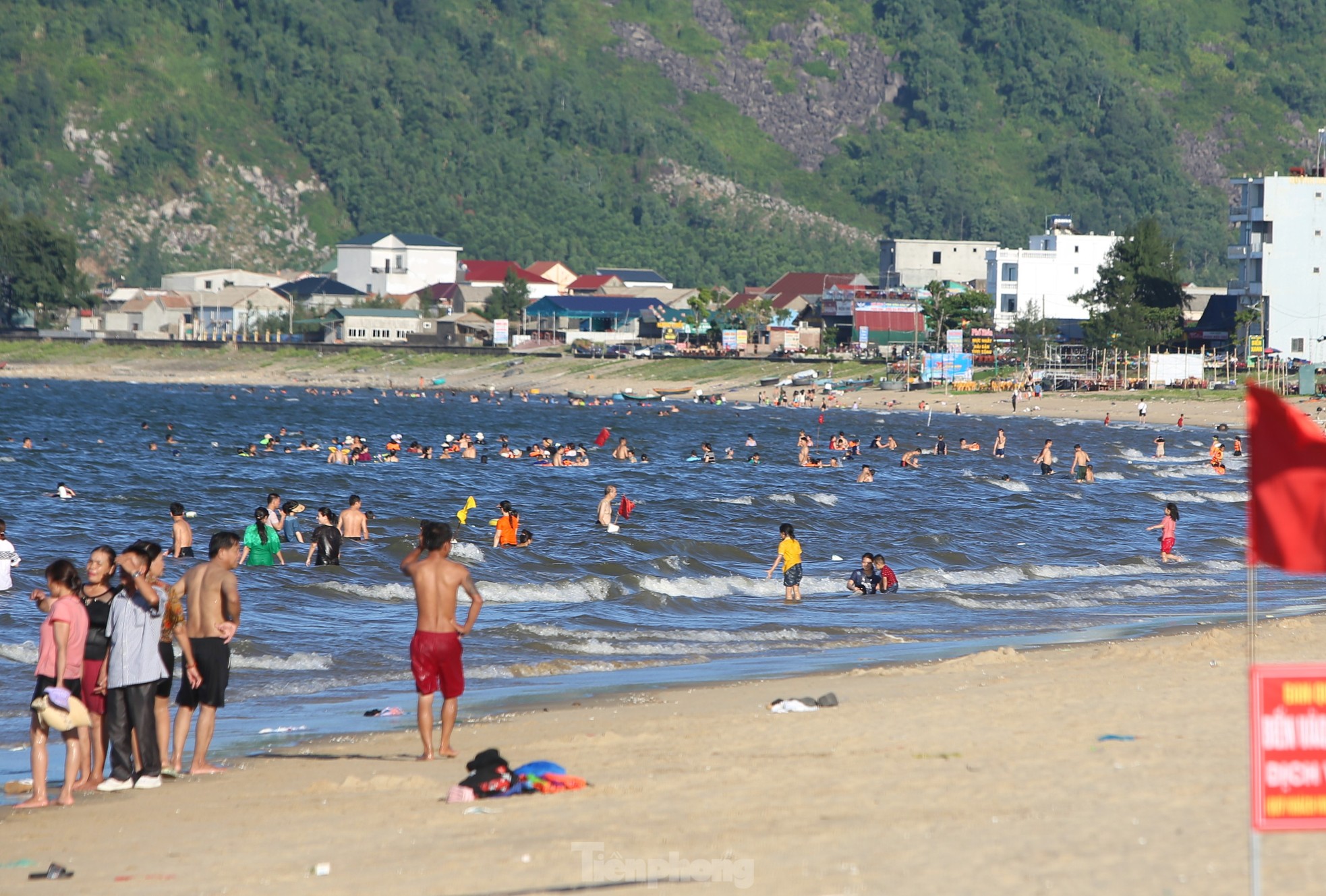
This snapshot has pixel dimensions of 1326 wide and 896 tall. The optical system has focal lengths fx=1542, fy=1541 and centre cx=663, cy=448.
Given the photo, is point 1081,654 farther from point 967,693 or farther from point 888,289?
point 888,289

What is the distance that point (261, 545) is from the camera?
21688 millimetres

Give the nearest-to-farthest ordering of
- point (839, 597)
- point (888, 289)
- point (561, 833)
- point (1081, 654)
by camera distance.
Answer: point (561, 833), point (1081, 654), point (839, 597), point (888, 289)

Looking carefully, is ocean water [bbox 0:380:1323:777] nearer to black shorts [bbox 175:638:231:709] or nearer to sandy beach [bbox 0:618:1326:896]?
black shorts [bbox 175:638:231:709]

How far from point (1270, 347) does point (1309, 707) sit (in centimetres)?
8664

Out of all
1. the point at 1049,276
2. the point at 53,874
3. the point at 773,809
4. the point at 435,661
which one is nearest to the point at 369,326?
the point at 1049,276

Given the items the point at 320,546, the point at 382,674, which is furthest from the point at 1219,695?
the point at 320,546

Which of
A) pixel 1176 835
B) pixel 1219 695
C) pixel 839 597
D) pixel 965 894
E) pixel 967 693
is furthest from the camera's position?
pixel 839 597

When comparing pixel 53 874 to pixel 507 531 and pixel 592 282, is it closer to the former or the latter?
pixel 507 531

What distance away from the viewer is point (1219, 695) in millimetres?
11031

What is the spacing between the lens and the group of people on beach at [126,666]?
31.0ft

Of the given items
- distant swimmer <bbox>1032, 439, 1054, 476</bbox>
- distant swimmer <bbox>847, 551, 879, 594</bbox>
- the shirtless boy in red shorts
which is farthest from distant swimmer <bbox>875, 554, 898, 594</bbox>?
distant swimmer <bbox>1032, 439, 1054, 476</bbox>

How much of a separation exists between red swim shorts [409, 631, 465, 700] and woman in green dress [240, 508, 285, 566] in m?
11.7

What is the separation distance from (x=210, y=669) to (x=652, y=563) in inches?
544

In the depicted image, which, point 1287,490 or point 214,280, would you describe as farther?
point 214,280
